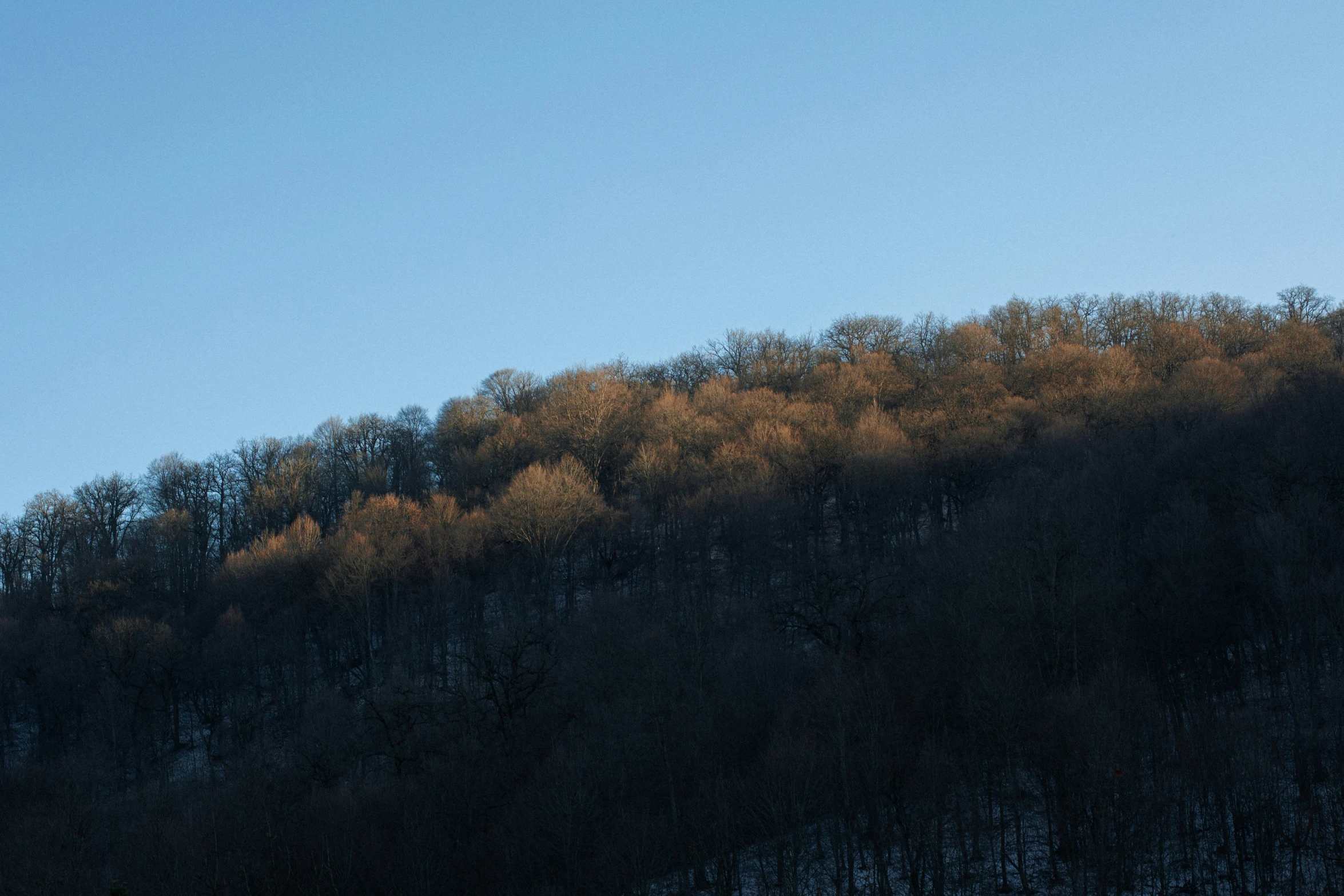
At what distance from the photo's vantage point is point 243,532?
8831 cm

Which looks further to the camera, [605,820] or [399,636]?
[399,636]

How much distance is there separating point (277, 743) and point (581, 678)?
19917 millimetres

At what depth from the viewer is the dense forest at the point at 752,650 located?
33625 mm

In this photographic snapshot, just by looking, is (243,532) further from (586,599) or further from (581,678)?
(581,678)

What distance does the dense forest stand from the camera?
3362 cm

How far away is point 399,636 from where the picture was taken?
203 ft

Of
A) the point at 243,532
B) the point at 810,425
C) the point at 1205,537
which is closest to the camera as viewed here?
the point at 1205,537

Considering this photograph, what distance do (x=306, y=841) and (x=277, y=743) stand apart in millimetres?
20454

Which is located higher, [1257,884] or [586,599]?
[586,599]

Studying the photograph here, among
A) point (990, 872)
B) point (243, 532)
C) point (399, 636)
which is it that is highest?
point (243, 532)

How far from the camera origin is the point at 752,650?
154 ft

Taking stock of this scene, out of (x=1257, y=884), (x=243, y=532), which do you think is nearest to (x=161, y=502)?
(x=243, y=532)

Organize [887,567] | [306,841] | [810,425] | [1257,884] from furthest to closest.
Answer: [810,425] → [887,567] → [306,841] → [1257,884]

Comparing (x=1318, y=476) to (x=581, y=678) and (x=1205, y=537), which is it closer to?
(x=1205, y=537)
